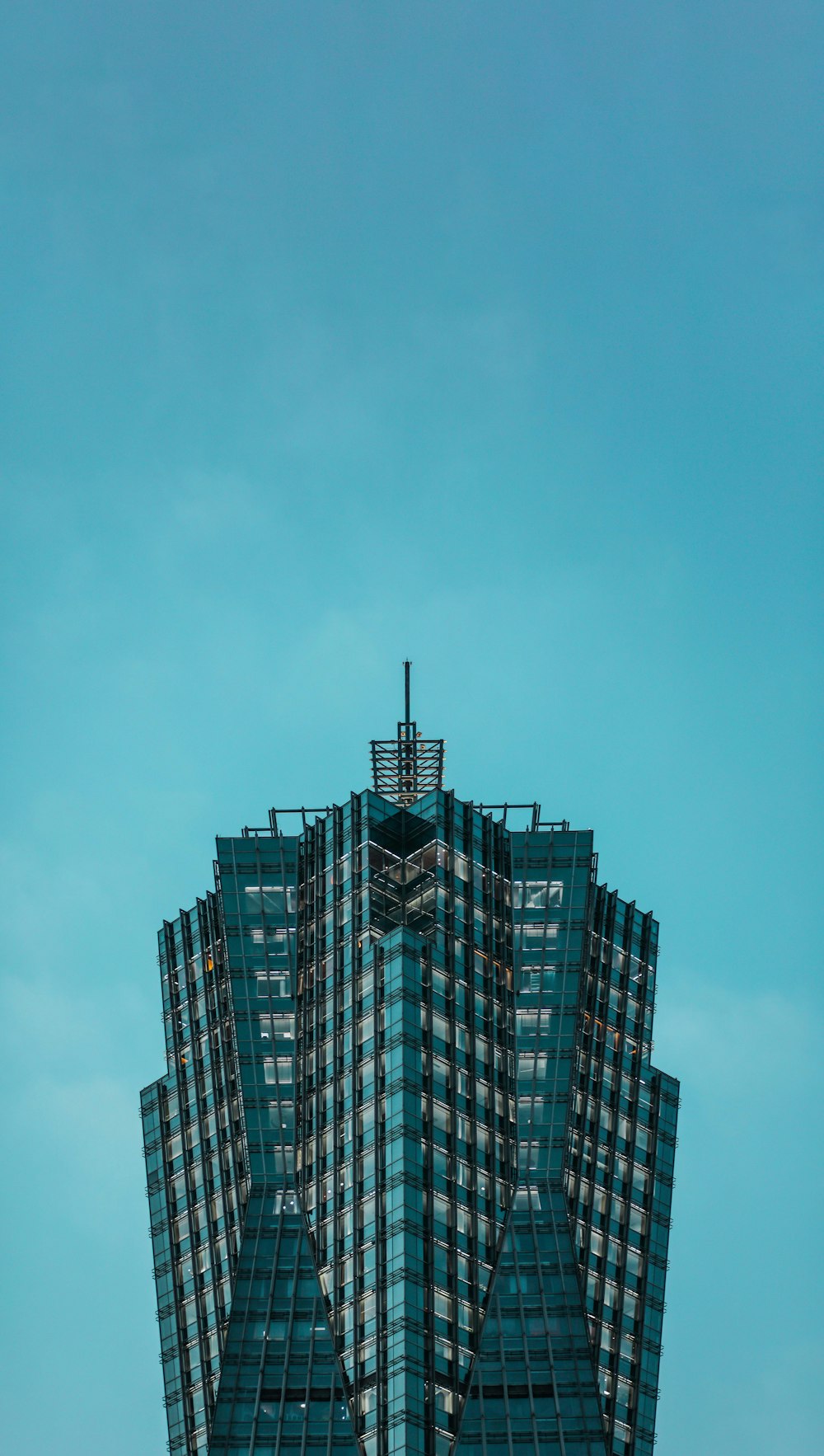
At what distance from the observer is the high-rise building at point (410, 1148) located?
145m

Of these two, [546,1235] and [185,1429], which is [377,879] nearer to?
[546,1235]

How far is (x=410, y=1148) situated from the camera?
152 meters

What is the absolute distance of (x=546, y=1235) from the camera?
15238cm

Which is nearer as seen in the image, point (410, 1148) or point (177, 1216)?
point (410, 1148)

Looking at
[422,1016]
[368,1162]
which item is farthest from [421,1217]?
[422,1016]

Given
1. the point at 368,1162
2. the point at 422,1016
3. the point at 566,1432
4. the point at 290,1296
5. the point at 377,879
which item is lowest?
the point at 566,1432

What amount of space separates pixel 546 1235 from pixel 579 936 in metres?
25.7

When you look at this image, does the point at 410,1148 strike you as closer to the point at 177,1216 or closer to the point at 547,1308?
the point at 547,1308

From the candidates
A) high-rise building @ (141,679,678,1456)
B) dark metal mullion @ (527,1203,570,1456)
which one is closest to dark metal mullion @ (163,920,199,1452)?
high-rise building @ (141,679,678,1456)

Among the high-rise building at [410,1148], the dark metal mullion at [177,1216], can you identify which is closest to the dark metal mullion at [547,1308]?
the high-rise building at [410,1148]

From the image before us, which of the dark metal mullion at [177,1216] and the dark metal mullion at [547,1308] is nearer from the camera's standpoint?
the dark metal mullion at [547,1308]

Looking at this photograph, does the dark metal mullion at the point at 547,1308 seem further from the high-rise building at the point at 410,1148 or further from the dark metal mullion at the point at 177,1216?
the dark metal mullion at the point at 177,1216

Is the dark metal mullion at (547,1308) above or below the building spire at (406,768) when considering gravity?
below

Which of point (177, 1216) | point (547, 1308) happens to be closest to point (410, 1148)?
point (547, 1308)
